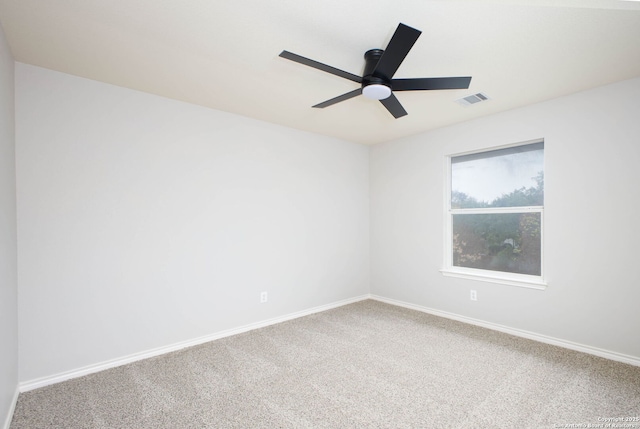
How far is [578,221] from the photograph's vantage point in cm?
290

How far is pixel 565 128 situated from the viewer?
2977 millimetres

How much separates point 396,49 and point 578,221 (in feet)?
8.31

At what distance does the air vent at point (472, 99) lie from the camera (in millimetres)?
2918

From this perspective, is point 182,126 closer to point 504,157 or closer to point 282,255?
point 282,255

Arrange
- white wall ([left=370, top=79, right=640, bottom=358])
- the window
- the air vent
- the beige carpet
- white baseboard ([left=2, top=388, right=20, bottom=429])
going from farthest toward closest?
the window → the air vent → white wall ([left=370, top=79, right=640, bottom=358]) → the beige carpet → white baseboard ([left=2, top=388, right=20, bottom=429])

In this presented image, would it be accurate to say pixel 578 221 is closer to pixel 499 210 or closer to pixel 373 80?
pixel 499 210

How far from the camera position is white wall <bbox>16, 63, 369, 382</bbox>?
2.35 metres

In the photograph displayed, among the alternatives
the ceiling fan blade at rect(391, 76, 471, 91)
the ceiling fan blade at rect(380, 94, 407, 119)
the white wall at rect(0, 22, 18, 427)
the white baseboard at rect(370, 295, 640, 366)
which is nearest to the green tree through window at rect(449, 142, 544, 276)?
the white baseboard at rect(370, 295, 640, 366)

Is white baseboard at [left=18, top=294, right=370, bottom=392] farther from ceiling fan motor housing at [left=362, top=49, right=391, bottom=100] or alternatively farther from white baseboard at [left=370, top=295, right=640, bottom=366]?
ceiling fan motor housing at [left=362, top=49, right=391, bottom=100]

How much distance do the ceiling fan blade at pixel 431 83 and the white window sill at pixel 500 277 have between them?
2.27m

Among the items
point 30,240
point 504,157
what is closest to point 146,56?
point 30,240

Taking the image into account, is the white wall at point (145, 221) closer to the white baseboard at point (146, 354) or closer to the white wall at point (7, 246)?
the white baseboard at point (146, 354)

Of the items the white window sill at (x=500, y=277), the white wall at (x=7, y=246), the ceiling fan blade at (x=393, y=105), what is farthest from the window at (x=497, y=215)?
the white wall at (x=7, y=246)

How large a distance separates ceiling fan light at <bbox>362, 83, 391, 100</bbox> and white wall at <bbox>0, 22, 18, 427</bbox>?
2233mm
